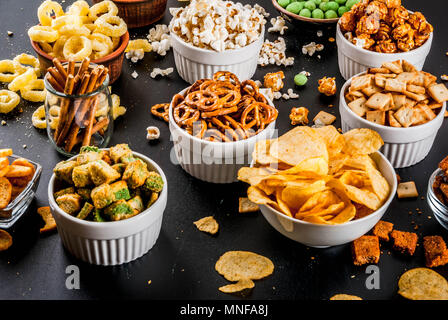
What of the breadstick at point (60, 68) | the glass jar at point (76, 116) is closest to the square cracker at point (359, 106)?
the glass jar at point (76, 116)

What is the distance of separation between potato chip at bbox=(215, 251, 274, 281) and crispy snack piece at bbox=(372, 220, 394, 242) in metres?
0.33

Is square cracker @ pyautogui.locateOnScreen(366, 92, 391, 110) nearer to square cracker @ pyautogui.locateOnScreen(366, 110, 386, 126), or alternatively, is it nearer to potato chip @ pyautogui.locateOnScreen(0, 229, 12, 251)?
square cracker @ pyautogui.locateOnScreen(366, 110, 386, 126)

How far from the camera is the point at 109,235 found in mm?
1436

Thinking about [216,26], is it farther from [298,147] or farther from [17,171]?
[17,171]

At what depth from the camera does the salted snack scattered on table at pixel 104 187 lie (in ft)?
4.66

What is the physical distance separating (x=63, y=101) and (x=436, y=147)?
4.13 feet

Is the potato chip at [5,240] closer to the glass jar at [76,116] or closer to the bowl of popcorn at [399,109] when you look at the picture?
the glass jar at [76,116]

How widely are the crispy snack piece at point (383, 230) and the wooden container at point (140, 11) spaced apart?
137cm

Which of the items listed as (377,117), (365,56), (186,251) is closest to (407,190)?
(377,117)

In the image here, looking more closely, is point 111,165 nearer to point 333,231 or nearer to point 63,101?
point 63,101

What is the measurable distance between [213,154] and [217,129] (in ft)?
0.26

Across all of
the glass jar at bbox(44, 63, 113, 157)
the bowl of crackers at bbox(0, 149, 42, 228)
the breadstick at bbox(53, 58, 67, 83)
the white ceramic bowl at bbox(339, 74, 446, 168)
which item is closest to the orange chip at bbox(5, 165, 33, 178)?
the bowl of crackers at bbox(0, 149, 42, 228)

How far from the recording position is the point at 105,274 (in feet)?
4.97

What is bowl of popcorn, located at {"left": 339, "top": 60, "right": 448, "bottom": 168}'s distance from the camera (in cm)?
178
